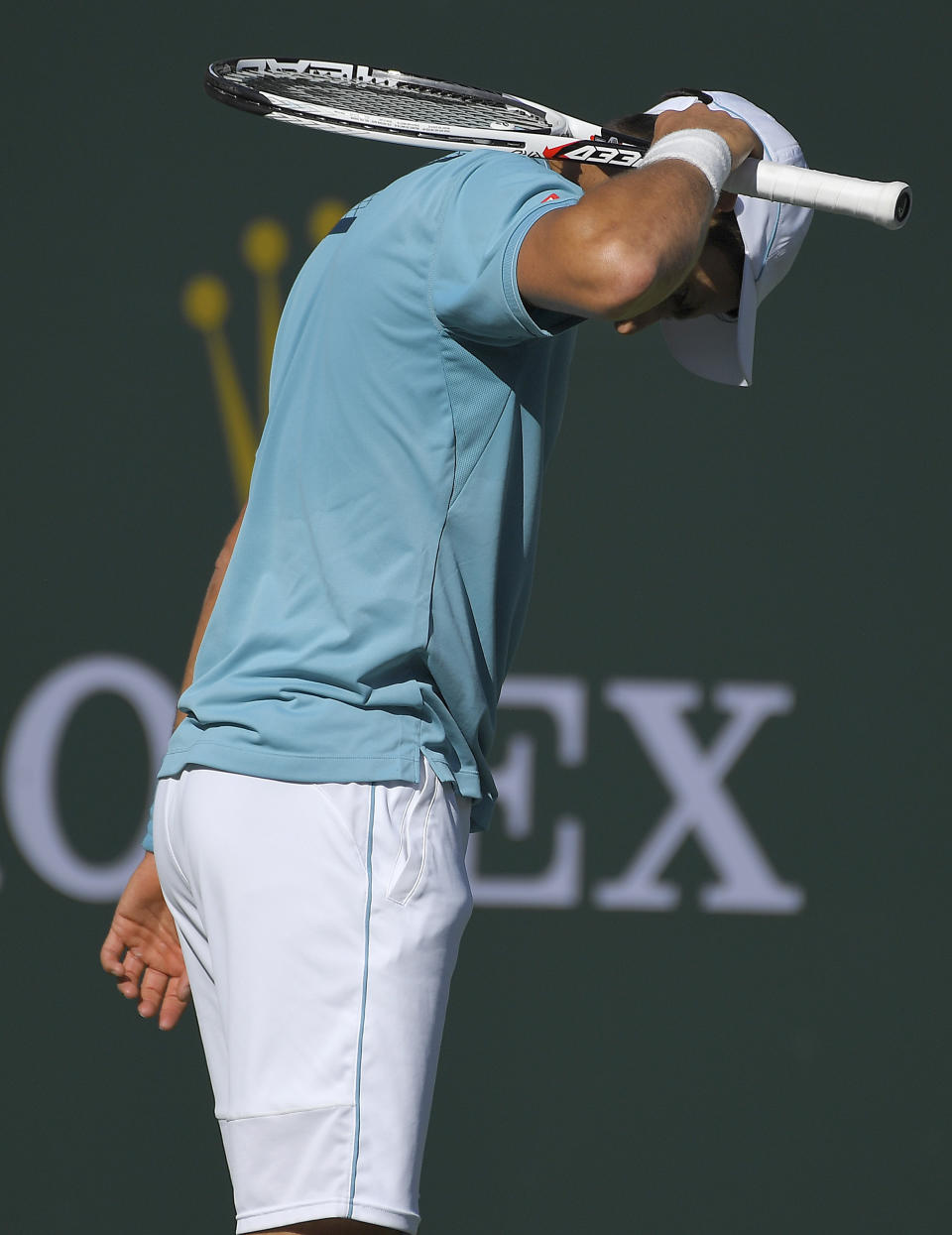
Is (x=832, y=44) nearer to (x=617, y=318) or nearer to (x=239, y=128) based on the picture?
(x=239, y=128)

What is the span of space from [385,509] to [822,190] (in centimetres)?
59

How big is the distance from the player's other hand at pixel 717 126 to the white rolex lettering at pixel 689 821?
171cm

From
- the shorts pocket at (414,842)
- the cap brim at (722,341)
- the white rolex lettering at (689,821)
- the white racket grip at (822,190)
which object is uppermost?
the white racket grip at (822,190)

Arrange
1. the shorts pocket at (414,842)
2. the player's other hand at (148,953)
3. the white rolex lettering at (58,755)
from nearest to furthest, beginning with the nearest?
the shorts pocket at (414,842) → the player's other hand at (148,953) → the white rolex lettering at (58,755)

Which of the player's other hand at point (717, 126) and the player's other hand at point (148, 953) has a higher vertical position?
the player's other hand at point (717, 126)

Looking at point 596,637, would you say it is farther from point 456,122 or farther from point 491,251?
point 491,251

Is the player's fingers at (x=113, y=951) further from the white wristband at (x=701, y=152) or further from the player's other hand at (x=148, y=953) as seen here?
the white wristband at (x=701, y=152)

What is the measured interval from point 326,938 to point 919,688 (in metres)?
2.15

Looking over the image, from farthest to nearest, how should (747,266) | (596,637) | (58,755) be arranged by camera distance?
1. (596,637)
2. (58,755)
3. (747,266)

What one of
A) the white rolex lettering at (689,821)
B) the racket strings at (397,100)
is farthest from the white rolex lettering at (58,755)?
the racket strings at (397,100)

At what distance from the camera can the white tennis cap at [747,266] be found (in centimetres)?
197

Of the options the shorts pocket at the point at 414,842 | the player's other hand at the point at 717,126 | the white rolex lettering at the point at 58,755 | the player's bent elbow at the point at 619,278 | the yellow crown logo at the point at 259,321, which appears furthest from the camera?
the yellow crown logo at the point at 259,321

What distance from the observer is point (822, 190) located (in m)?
1.80

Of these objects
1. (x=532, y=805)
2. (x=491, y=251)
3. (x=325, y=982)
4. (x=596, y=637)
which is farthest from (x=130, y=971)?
(x=596, y=637)
